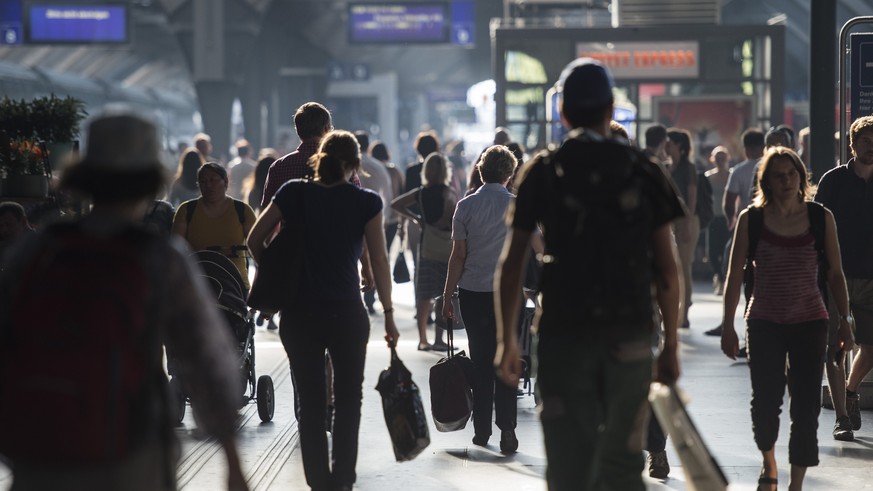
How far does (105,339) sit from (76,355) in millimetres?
70

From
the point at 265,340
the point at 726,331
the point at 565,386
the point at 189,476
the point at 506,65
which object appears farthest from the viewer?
the point at 506,65

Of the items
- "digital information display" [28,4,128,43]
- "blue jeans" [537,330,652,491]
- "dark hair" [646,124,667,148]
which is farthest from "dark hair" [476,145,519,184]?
→ "digital information display" [28,4,128,43]

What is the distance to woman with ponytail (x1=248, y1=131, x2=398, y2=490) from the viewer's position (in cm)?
592

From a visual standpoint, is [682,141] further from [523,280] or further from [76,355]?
[76,355]

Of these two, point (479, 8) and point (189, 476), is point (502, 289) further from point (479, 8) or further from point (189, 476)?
point (479, 8)

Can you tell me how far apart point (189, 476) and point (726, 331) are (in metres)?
2.67

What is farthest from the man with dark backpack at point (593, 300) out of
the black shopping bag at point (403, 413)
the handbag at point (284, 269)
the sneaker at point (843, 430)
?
the sneaker at point (843, 430)

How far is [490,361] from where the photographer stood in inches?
301

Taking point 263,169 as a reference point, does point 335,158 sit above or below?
above

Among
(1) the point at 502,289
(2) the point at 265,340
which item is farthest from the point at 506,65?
(1) the point at 502,289

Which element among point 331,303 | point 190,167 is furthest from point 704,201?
point 331,303

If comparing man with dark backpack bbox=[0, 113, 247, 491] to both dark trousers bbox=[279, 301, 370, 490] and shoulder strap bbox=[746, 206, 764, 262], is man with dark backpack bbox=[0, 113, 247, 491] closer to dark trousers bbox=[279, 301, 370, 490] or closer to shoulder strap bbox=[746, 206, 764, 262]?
dark trousers bbox=[279, 301, 370, 490]

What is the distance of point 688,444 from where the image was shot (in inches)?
171

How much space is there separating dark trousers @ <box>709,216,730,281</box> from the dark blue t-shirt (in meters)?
10.8
